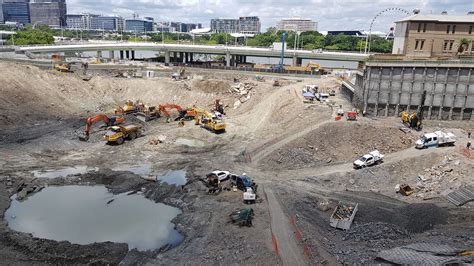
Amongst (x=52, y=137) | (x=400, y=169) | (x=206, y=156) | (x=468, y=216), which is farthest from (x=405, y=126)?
(x=52, y=137)

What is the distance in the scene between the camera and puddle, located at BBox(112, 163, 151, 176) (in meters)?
43.4

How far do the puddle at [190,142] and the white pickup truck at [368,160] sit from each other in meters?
21.4

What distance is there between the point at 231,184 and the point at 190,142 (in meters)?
17.7

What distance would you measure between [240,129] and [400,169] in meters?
25.2

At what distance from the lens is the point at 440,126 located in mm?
50906

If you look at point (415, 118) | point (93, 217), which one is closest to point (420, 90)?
point (415, 118)

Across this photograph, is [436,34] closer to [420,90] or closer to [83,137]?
[420,90]

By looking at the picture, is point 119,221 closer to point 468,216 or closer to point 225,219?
point 225,219

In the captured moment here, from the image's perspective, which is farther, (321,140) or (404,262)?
(321,140)

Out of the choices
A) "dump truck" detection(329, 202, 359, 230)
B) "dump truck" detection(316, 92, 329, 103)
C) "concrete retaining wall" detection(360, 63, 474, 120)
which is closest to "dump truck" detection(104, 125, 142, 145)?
"dump truck" detection(316, 92, 329, 103)

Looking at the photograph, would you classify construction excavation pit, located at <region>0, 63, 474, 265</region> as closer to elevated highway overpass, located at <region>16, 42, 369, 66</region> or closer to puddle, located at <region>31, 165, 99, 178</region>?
puddle, located at <region>31, 165, 99, 178</region>

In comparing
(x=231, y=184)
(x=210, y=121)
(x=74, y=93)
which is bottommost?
(x=231, y=184)

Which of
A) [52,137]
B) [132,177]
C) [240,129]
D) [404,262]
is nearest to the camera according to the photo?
[404,262]

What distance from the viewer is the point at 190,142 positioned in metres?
54.8
